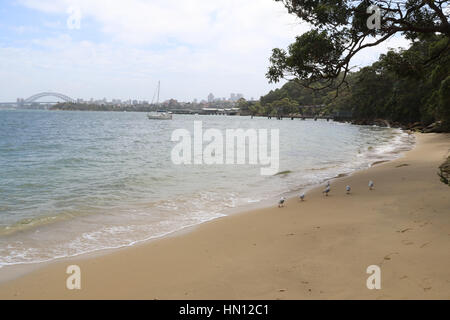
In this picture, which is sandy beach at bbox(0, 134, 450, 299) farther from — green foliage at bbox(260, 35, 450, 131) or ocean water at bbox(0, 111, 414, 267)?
green foliage at bbox(260, 35, 450, 131)

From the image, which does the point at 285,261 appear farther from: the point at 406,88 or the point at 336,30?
the point at 406,88

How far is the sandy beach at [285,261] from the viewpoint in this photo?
3.88 metres

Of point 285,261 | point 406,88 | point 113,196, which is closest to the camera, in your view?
point 285,261

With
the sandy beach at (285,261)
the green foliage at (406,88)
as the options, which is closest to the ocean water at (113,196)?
the sandy beach at (285,261)

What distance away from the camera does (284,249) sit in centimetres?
525

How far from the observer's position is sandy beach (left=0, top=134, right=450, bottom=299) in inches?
153

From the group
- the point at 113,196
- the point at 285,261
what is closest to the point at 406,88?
the point at 113,196

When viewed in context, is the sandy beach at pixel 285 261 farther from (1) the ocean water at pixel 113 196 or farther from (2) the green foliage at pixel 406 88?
(2) the green foliage at pixel 406 88

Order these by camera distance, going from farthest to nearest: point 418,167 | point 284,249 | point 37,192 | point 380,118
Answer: point 380,118 < point 418,167 < point 37,192 < point 284,249

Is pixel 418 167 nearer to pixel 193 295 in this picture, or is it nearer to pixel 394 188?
pixel 394 188

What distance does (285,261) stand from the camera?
4.72 metres

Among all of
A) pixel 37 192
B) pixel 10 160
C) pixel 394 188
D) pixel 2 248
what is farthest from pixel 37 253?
pixel 10 160

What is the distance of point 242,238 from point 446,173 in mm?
6864
